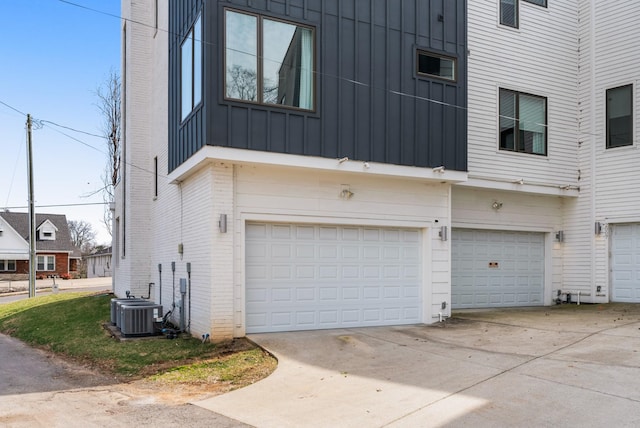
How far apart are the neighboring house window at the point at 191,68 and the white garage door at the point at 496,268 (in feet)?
24.3

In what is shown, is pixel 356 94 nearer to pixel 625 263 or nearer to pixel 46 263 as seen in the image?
pixel 625 263

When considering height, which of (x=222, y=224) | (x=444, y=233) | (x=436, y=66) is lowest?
(x=444, y=233)

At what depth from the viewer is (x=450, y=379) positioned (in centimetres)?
723

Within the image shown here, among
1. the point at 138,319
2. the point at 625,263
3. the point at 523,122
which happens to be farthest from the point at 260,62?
the point at 625,263

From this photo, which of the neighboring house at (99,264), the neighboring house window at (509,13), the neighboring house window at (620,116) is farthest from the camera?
the neighboring house at (99,264)

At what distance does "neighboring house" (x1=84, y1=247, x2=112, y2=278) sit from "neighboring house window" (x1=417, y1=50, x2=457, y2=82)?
46.2m

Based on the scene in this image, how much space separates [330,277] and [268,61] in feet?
14.7

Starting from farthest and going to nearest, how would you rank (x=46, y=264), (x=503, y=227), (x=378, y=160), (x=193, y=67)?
(x=46, y=264) < (x=503, y=227) < (x=378, y=160) < (x=193, y=67)

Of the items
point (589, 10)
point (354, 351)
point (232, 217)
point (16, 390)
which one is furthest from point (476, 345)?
point (589, 10)

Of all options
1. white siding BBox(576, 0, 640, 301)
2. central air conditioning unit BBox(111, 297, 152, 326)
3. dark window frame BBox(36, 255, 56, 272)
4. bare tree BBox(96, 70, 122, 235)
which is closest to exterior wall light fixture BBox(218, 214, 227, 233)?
central air conditioning unit BBox(111, 297, 152, 326)

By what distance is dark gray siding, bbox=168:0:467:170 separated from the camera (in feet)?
32.1

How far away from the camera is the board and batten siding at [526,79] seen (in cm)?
1391

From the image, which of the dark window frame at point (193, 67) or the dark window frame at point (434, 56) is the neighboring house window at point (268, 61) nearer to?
the dark window frame at point (193, 67)

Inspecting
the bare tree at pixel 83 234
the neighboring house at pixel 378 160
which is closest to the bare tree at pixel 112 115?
the neighboring house at pixel 378 160
